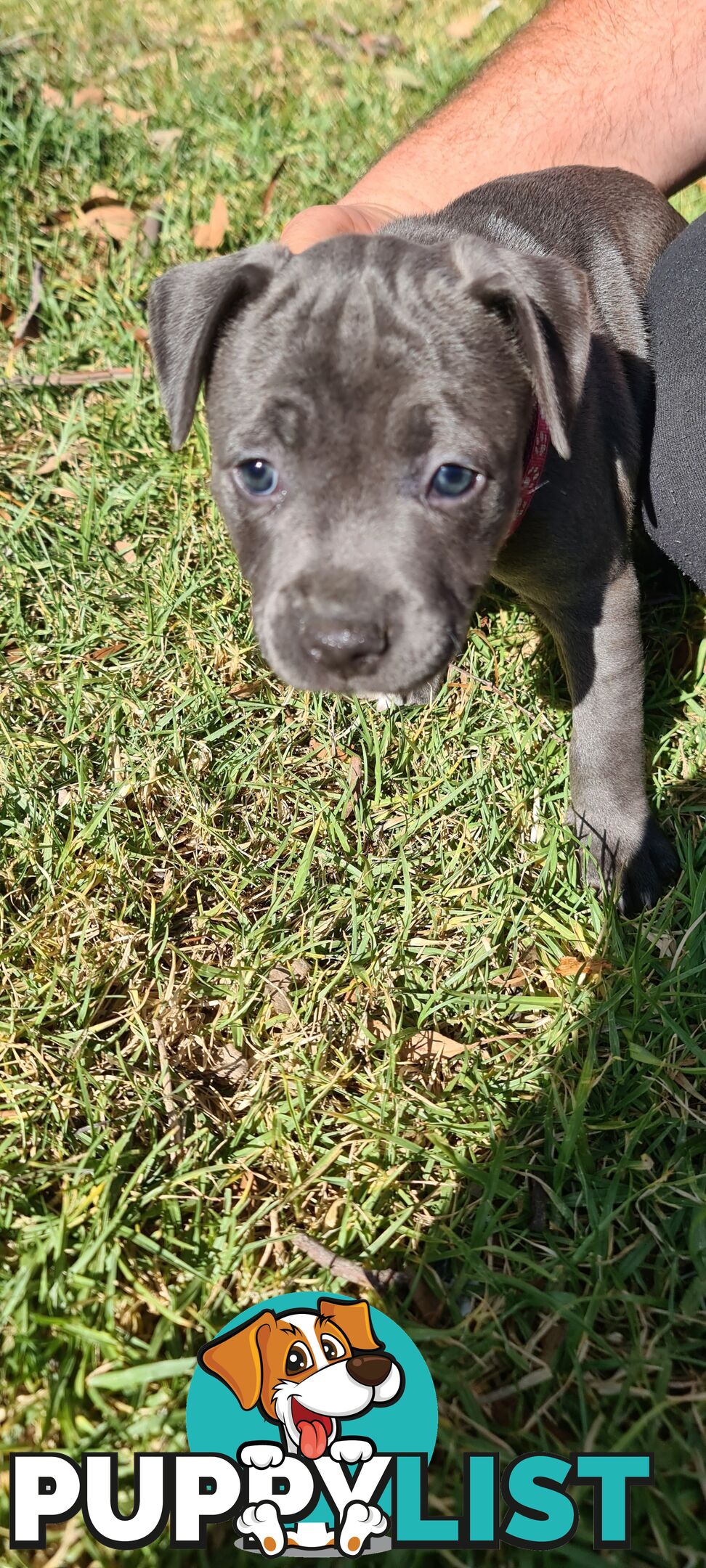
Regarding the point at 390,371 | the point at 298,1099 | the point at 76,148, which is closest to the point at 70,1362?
the point at 298,1099

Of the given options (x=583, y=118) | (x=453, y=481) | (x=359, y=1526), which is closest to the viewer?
(x=359, y=1526)

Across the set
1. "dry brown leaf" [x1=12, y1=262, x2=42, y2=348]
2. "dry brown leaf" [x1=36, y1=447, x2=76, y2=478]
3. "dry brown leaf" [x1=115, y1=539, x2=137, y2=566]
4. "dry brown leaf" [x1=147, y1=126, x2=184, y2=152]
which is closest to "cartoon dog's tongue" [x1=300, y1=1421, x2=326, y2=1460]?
"dry brown leaf" [x1=115, y1=539, x2=137, y2=566]

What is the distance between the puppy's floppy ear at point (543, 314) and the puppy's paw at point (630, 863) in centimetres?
130

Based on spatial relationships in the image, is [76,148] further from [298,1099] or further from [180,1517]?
[180,1517]

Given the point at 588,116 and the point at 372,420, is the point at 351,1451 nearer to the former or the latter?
the point at 372,420

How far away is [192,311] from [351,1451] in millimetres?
2938

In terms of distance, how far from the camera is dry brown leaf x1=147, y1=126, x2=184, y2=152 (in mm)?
6438

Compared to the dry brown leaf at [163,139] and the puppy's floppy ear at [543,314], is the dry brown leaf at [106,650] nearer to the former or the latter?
the puppy's floppy ear at [543,314]

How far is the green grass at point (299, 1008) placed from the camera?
2.69 m

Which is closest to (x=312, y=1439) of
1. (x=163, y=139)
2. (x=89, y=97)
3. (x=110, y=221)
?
(x=110, y=221)

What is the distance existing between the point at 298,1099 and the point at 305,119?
6041 mm

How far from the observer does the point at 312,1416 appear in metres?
2.52

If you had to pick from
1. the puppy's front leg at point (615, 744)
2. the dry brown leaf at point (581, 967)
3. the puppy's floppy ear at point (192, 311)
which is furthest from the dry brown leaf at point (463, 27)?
the dry brown leaf at point (581, 967)

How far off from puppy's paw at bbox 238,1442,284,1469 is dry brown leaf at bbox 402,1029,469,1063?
3.80ft
